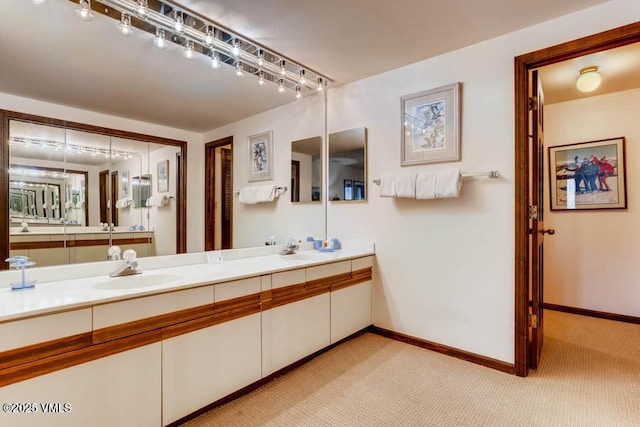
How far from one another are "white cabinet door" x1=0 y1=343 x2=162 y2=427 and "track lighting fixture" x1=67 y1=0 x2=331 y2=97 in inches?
68.2

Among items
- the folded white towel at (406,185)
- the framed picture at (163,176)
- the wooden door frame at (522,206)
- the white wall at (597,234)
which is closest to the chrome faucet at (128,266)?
the framed picture at (163,176)

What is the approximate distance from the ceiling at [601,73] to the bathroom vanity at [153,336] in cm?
259

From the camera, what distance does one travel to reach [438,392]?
6.39ft

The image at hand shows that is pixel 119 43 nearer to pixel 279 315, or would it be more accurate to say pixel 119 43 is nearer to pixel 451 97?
pixel 279 315

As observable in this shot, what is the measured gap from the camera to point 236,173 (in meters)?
2.57

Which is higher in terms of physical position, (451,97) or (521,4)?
(521,4)

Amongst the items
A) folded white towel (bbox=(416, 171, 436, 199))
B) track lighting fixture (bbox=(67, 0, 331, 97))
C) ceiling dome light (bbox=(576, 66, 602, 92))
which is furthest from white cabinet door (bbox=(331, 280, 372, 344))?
ceiling dome light (bbox=(576, 66, 602, 92))

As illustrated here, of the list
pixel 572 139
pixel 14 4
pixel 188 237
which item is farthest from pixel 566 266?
pixel 14 4

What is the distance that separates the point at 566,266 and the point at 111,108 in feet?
14.8

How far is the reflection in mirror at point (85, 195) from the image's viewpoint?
159 centimetres

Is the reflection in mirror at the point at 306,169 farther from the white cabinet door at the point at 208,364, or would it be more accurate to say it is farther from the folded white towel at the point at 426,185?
the white cabinet door at the point at 208,364

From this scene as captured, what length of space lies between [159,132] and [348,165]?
164 cm

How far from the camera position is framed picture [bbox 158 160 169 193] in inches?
82.2

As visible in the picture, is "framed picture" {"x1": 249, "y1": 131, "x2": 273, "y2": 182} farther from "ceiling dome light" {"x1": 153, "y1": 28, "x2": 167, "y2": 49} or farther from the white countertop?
"ceiling dome light" {"x1": 153, "y1": 28, "x2": 167, "y2": 49}
